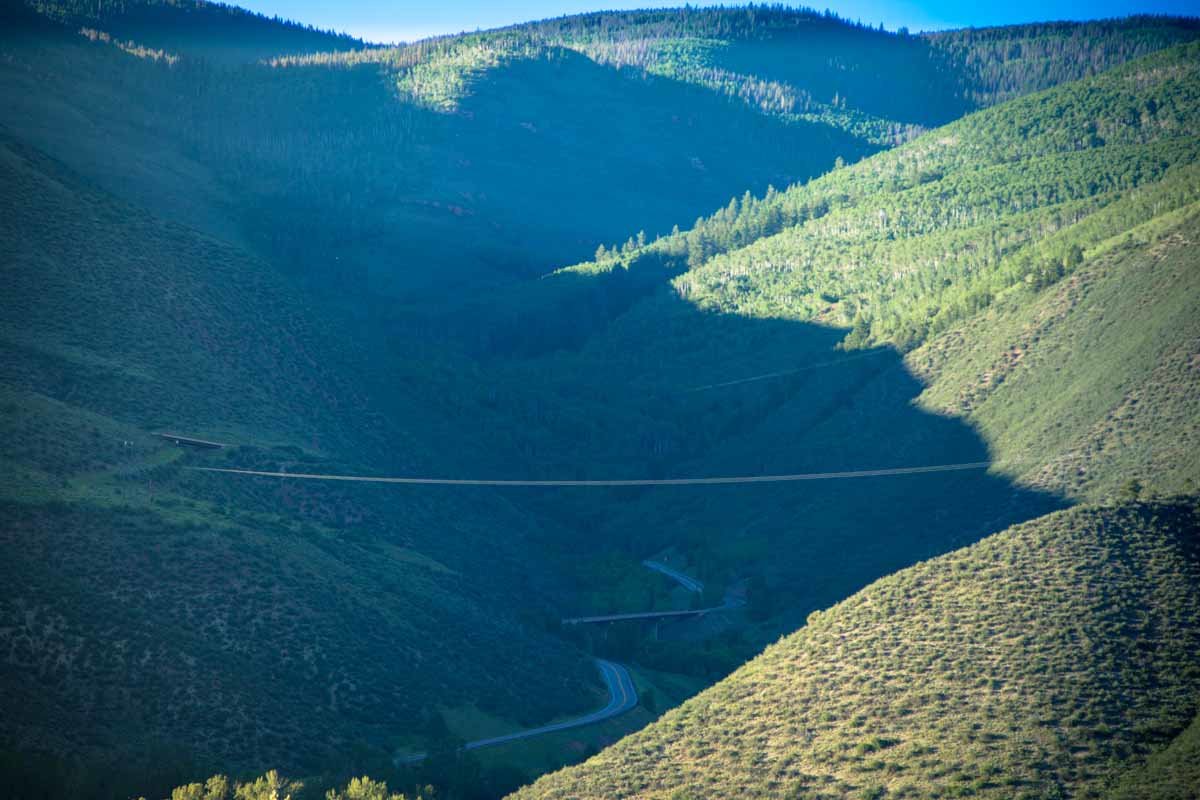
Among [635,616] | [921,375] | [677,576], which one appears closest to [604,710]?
[635,616]

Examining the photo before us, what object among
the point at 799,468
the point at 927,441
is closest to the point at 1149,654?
the point at 927,441

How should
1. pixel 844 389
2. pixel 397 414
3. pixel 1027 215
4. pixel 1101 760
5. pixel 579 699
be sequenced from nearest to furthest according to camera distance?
pixel 1101 760, pixel 579 699, pixel 397 414, pixel 844 389, pixel 1027 215

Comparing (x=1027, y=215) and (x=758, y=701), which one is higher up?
(x=1027, y=215)

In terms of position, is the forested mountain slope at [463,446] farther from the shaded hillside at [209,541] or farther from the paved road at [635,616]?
the paved road at [635,616]

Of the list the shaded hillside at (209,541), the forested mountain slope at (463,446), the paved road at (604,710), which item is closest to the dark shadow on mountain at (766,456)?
the forested mountain slope at (463,446)

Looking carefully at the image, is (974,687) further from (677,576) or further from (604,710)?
(677,576)

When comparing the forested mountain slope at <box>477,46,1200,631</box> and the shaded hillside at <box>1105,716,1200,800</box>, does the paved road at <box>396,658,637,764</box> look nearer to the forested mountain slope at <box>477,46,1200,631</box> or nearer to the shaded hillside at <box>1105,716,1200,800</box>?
the forested mountain slope at <box>477,46,1200,631</box>

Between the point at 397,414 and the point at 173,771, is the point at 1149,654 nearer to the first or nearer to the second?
the point at 173,771
